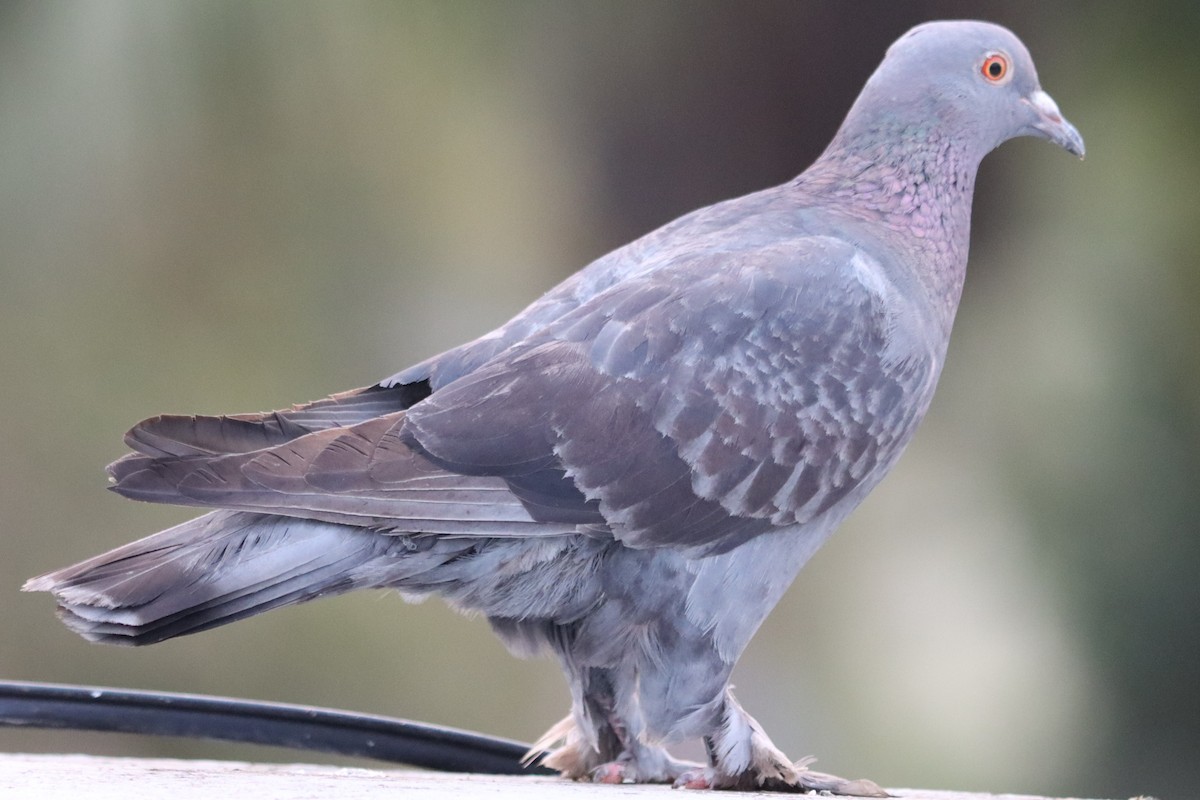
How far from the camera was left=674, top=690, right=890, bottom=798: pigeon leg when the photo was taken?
229 cm

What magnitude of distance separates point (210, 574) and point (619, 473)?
0.69m

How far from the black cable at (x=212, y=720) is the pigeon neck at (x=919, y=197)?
1.34 m

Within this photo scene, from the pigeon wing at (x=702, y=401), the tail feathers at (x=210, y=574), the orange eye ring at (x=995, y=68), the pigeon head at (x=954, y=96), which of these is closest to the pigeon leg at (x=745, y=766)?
the pigeon wing at (x=702, y=401)

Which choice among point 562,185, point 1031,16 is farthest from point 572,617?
point 1031,16

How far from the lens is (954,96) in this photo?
269cm

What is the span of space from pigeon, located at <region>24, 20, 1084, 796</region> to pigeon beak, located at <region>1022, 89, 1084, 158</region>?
0.43 meters

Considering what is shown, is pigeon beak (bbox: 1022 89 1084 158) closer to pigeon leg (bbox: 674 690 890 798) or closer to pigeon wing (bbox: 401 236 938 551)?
pigeon wing (bbox: 401 236 938 551)

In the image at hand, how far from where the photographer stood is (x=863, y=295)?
236 centimetres

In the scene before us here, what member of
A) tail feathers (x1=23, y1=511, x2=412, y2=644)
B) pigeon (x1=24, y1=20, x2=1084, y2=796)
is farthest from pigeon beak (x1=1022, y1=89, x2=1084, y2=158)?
tail feathers (x1=23, y1=511, x2=412, y2=644)

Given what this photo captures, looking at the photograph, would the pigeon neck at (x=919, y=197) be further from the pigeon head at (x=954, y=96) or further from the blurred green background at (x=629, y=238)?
the blurred green background at (x=629, y=238)

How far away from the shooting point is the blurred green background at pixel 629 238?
5.09 meters

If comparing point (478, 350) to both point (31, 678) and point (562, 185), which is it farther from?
point (31, 678)

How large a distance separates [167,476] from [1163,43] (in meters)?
4.90

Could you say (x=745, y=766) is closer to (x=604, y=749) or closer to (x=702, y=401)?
(x=604, y=749)
